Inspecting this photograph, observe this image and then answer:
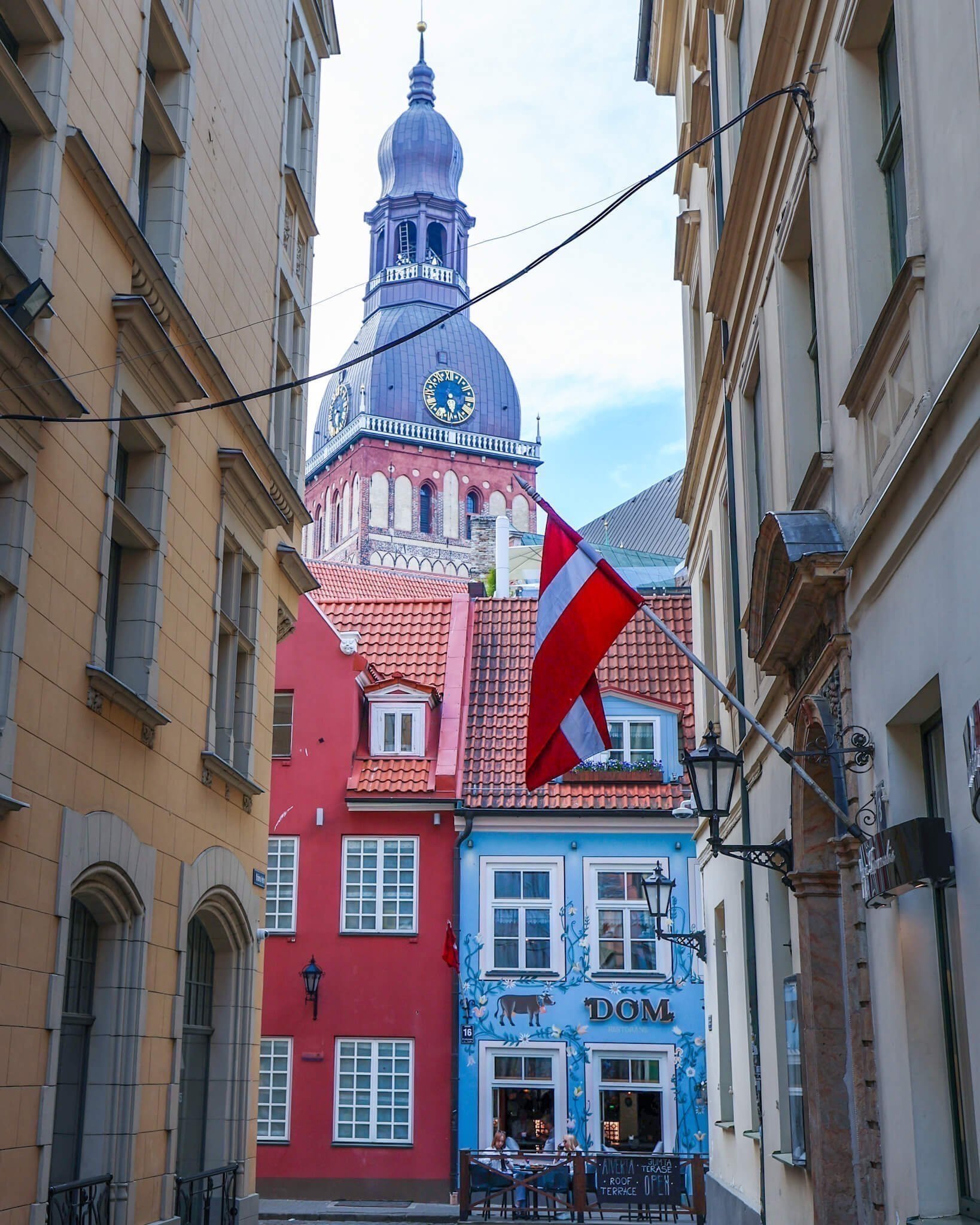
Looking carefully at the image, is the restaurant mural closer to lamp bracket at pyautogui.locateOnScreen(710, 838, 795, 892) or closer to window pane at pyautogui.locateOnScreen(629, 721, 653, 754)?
window pane at pyautogui.locateOnScreen(629, 721, 653, 754)

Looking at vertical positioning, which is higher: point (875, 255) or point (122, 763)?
point (875, 255)

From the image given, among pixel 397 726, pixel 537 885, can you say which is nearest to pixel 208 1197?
pixel 537 885

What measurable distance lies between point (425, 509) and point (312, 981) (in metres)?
87.5

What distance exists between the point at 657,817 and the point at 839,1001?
17.0 m

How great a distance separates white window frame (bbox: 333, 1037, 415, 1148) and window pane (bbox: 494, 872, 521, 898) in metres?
2.95

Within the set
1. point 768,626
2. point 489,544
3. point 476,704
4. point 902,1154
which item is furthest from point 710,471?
point 489,544

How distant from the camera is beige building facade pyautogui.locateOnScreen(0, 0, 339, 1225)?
1055cm

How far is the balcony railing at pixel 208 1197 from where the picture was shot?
1426 centimetres

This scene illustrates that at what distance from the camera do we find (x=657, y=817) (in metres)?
26.7

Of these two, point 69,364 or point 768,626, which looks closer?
point 768,626

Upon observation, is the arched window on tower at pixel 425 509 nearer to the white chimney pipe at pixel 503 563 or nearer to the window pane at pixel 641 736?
the white chimney pipe at pixel 503 563

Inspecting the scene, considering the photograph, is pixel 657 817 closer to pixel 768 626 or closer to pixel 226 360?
pixel 226 360

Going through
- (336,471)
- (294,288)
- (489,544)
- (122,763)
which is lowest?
(122,763)

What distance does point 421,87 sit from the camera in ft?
388
